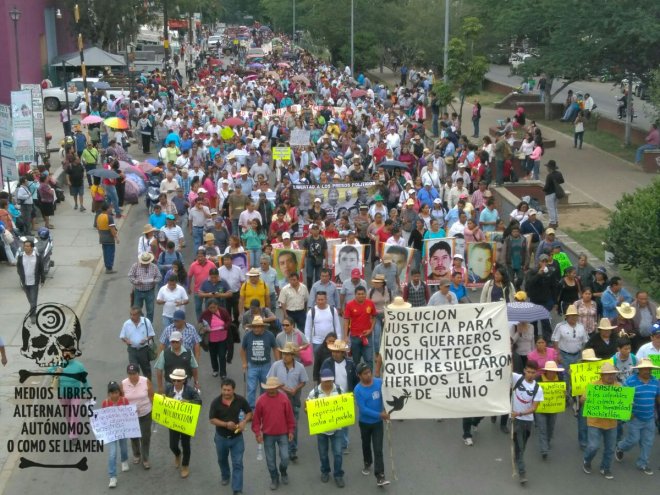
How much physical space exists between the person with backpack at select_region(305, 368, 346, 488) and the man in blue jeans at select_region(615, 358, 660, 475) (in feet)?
10.5

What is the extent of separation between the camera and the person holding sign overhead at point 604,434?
11.2m

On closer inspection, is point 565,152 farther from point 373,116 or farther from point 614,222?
point 614,222

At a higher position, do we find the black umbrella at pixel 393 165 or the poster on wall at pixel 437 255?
the black umbrella at pixel 393 165

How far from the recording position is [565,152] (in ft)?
110

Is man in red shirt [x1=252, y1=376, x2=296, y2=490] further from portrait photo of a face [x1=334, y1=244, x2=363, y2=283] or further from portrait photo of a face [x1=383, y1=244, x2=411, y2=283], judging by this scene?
portrait photo of a face [x1=383, y1=244, x2=411, y2=283]

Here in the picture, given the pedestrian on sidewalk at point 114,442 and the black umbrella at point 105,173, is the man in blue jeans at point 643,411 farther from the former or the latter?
the black umbrella at point 105,173

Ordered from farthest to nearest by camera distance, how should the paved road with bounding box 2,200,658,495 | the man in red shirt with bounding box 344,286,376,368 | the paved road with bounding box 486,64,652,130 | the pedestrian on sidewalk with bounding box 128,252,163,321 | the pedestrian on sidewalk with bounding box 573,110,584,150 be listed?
the paved road with bounding box 486,64,652,130 < the pedestrian on sidewalk with bounding box 573,110,584,150 < the pedestrian on sidewalk with bounding box 128,252,163,321 < the man in red shirt with bounding box 344,286,376,368 < the paved road with bounding box 2,200,658,495

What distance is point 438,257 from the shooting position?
17.7 meters

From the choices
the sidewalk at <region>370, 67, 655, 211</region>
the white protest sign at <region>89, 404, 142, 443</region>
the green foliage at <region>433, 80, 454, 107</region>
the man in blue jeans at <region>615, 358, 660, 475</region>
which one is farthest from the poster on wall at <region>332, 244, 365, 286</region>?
the green foliage at <region>433, 80, 454, 107</region>

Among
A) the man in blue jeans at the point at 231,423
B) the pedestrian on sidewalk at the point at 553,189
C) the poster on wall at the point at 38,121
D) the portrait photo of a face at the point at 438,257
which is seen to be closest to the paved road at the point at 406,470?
the man in blue jeans at the point at 231,423

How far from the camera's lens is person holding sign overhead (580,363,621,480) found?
1120 centimetres

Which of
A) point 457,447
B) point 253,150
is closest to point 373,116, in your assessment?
point 253,150

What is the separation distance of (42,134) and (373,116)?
1072 centimetres

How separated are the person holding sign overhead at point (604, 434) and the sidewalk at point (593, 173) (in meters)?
13.6
